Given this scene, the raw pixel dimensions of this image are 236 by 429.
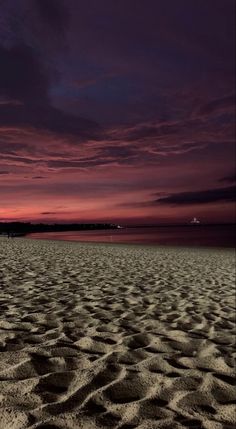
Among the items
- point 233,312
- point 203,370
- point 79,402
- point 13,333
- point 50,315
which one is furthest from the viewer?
point 233,312

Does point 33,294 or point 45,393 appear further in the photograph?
point 33,294

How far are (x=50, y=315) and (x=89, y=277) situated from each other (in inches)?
185

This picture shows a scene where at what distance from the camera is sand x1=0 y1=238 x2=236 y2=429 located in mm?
3291

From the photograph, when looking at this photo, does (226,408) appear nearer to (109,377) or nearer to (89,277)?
(109,377)

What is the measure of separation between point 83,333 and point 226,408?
2.29 m

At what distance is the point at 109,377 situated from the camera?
400 cm

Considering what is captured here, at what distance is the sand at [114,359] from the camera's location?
10.8ft

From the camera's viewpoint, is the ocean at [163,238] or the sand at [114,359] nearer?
the sand at [114,359]

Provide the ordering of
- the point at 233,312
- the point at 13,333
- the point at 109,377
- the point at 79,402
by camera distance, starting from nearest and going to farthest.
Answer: the point at 79,402, the point at 109,377, the point at 13,333, the point at 233,312

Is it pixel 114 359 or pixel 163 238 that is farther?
pixel 163 238

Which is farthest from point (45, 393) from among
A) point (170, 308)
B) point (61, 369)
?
point (170, 308)

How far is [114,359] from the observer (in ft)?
14.8

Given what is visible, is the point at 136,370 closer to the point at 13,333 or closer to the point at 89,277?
the point at 13,333

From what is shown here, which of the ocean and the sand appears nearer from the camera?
the sand
